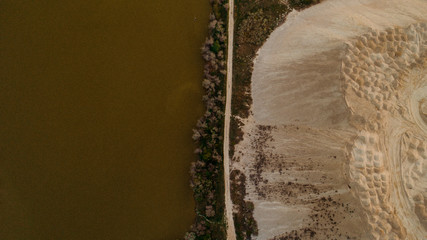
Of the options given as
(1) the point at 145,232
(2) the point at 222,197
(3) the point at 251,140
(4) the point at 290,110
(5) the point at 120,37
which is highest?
(5) the point at 120,37

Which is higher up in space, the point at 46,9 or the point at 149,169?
the point at 46,9

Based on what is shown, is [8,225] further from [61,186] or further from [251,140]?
[251,140]

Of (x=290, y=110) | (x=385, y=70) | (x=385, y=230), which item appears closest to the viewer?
(x=385, y=230)

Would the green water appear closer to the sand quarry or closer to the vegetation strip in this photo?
the vegetation strip

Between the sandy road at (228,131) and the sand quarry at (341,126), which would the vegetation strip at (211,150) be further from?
the sand quarry at (341,126)

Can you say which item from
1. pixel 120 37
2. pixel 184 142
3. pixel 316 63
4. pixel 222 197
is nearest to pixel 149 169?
pixel 184 142

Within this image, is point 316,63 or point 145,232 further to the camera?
point 145,232

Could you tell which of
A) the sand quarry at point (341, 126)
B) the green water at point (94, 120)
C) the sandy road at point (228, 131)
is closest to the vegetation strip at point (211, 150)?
the sandy road at point (228, 131)

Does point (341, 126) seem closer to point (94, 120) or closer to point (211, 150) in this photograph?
point (211, 150)
